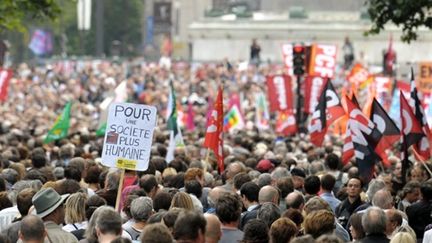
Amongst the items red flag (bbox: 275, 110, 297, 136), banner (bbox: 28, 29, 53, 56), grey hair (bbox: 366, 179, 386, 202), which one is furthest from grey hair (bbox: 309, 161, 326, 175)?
banner (bbox: 28, 29, 53, 56)

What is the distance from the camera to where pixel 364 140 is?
20.7 meters

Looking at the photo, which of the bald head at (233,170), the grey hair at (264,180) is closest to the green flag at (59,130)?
the bald head at (233,170)

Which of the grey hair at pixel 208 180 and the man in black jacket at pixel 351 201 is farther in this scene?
the grey hair at pixel 208 180

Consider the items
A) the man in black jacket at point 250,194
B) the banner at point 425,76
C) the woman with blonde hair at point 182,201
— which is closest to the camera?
the woman with blonde hair at point 182,201

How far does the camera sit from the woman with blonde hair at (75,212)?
14680 millimetres

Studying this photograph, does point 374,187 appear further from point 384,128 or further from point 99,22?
point 99,22

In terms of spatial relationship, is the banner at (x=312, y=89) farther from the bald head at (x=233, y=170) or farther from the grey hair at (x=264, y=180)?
the grey hair at (x=264, y=180)

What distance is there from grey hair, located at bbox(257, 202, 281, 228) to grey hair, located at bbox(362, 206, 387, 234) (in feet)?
4.04

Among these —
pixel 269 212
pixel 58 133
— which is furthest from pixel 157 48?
pixel 269 212

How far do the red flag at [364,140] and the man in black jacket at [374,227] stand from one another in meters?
6.15

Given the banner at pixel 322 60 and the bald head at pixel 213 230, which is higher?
the bald head at pixel 213 230

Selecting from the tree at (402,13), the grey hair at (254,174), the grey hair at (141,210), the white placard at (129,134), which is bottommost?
the grey hair at (254,174)

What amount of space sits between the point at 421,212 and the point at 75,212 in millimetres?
3516

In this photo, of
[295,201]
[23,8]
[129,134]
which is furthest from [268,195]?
[23,8]
